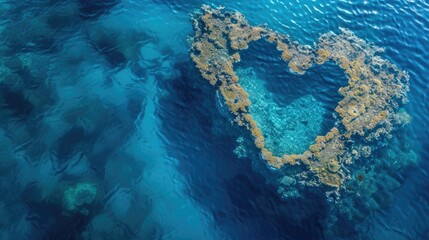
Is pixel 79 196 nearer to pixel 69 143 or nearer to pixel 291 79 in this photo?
pixel 69 143

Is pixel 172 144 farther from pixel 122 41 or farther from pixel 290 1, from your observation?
pixel 290 1

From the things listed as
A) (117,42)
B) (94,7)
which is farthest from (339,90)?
(94,7)

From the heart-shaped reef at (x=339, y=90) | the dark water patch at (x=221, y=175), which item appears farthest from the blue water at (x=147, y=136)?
the heart-shaped reef at (x=339, y=90)

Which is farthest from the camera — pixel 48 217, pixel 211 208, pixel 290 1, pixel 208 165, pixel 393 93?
pixel 290 1

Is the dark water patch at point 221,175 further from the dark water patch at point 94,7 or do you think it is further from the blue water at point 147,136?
the dark water patch at point 94,7

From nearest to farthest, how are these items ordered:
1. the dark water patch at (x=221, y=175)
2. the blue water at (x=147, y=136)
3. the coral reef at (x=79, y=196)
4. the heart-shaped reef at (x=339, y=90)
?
the coral reef at (x=79, y=196)
the blue water at (x=147, y=136)
the dark water patch at (x=221, y=175)
the heart-shaped reef at (x=339, y=90)

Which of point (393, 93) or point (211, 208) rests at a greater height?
point (393, 93)

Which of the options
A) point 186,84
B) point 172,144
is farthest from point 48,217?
point 186,84
